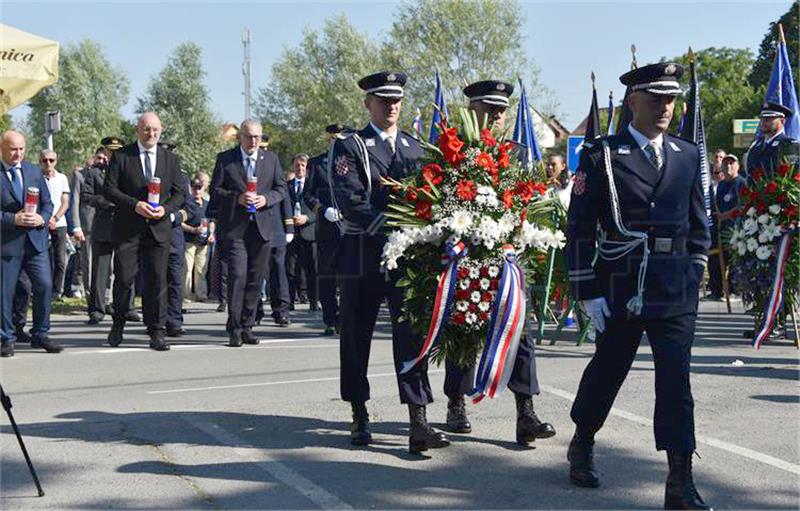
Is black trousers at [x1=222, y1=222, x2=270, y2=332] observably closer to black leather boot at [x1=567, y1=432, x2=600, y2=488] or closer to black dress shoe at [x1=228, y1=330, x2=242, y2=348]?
black dress shoe at [x1=228, y1=330, x2=242, y2=348]

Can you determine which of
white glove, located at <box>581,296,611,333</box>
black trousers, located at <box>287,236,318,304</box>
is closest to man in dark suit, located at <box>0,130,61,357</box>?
black trousers, located at <box>287,236,318,304</box>

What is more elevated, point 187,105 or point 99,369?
point 187,105

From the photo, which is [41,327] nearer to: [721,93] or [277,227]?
[277,227]

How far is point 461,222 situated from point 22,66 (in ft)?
24.6

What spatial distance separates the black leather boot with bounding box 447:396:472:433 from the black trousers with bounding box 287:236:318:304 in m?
9.39

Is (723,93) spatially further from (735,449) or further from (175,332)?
(735,449)

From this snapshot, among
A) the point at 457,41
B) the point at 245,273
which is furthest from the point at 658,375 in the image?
the point at 457,41

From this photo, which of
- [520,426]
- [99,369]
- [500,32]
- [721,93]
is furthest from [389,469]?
[721,93]

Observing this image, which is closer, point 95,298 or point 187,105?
point 95,298

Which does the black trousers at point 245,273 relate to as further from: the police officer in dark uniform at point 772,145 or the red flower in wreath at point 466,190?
the red flower in wreath at point 466,190

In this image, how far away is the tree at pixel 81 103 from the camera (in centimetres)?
8225

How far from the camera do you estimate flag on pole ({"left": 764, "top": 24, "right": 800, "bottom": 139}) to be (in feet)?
41.8

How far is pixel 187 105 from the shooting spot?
77438mm

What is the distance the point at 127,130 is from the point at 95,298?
256 feet
